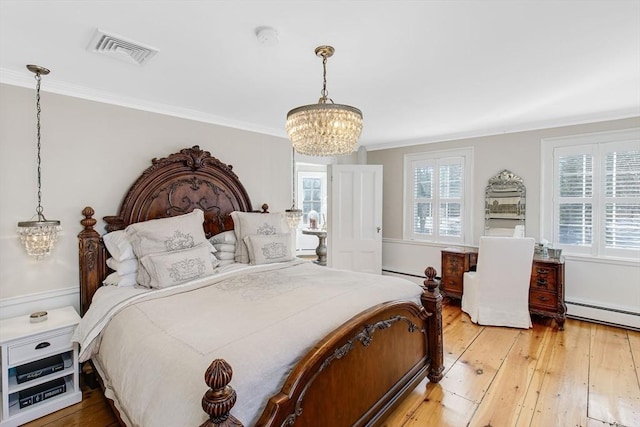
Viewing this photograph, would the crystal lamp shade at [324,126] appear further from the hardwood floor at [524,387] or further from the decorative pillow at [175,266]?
the hardwood floor at [524,387]

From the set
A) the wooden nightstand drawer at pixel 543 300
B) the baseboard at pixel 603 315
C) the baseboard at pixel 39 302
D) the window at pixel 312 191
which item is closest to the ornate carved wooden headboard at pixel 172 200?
the baseboard at pixel 39 302

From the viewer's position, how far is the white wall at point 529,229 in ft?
11.1

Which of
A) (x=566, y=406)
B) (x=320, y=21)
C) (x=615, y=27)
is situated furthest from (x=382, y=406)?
(x=615, y=27)

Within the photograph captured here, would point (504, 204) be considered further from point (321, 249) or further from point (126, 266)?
point (126, 266)

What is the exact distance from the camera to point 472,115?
3545mm

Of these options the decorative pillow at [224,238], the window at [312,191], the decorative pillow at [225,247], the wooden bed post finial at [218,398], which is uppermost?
the window at [312,191]

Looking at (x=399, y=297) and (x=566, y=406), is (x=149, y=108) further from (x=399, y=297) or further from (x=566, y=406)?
(x=566, y=406)

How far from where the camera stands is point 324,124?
189 cm

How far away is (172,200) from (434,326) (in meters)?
2.63

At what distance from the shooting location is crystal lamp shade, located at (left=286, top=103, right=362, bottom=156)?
1883 millimetres

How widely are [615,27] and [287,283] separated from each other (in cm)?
257

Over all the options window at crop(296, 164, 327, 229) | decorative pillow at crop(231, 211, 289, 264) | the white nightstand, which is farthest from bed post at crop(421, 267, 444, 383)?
window at crop(296, 164, 327, 229)

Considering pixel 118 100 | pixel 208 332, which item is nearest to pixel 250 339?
pixel 208 332

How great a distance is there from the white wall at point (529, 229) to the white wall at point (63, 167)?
345cm
